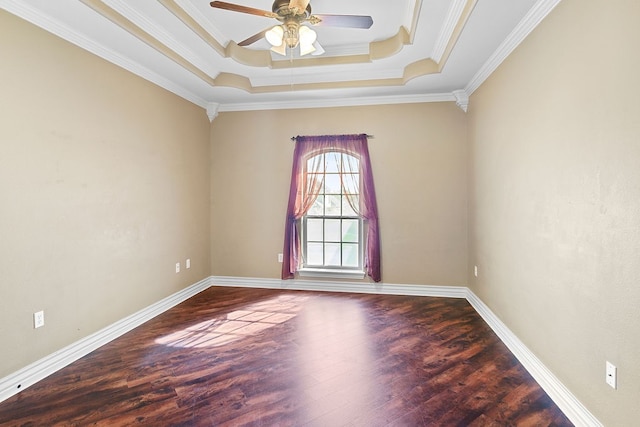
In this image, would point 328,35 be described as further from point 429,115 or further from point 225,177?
point 225,177

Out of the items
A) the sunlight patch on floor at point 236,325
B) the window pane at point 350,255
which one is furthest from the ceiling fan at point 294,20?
the window pane at point 350,255

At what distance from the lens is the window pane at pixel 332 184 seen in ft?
14.3

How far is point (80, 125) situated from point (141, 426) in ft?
7.46

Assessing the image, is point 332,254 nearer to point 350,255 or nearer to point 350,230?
point 350,255

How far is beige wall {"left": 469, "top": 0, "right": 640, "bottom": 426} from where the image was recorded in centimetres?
147

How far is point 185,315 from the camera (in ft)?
11.4

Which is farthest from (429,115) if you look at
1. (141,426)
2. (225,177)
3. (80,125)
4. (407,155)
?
(141,426)

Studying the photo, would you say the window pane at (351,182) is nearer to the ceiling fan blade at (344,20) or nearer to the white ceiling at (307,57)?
the white ceiling at (307,57)

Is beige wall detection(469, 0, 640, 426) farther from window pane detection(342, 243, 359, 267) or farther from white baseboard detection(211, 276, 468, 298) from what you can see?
window pane detection(342, 243, 359, 267)

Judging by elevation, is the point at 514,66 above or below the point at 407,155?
above

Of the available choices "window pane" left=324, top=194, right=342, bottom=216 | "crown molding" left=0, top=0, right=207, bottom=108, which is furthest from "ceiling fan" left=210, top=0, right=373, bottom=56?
"window pane" left=324, top=194, right=342, bottom=216

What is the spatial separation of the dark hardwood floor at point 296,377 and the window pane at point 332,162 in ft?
6.31

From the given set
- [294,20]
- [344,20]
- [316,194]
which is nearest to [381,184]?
[316,194]

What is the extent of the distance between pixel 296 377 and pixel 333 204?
8.34ft
